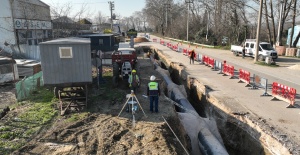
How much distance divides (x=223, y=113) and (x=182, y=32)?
51152mm

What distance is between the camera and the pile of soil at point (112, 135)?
23.8 feet

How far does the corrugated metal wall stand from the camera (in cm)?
1030

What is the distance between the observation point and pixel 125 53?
16344 millimetres

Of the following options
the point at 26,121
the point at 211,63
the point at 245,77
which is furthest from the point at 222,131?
the point at 211,63

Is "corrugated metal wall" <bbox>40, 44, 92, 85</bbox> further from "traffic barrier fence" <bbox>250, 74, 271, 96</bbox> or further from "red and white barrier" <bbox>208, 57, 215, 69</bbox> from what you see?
"red and white barrier" <bbox>208, 57, 215, 69</bbox>

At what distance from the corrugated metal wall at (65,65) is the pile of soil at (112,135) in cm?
162

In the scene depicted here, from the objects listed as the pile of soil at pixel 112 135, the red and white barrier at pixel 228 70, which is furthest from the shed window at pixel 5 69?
the red and white barrier at pixel 228 70

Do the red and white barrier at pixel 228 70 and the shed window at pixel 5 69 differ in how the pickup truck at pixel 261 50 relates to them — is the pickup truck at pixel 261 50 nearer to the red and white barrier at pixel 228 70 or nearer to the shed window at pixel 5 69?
the red and white barrier at pixel 228 70

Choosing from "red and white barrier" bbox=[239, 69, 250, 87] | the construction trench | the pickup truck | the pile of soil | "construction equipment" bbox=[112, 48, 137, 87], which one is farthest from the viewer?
the pickup truck

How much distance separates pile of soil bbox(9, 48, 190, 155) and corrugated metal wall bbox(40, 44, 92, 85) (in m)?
1.62

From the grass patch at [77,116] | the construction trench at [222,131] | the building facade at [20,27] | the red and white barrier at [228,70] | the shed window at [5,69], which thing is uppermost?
the building facade at [20,27]

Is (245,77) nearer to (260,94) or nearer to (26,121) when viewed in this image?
(260,94)

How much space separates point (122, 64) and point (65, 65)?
5.00 meters

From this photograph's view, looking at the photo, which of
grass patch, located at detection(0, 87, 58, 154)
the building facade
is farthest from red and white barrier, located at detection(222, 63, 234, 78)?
the building facade
